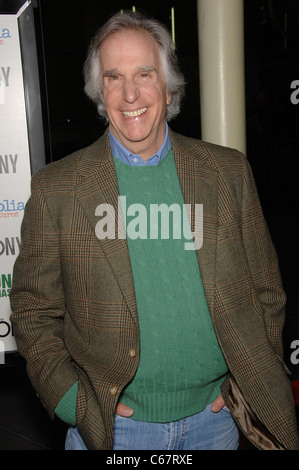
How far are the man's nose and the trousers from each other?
117 centimetres

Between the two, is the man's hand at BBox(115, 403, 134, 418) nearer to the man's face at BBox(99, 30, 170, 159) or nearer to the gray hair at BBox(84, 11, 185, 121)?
the man's face at BBox(99, 30, 170, 159)

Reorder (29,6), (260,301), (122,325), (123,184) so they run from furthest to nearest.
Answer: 1. (29,6)
2. (260,301)
3. (123,184)
4. (122,325)

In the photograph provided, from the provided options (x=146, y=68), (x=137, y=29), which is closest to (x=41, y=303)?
(x=146, y=68)

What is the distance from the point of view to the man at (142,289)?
1.78 meters

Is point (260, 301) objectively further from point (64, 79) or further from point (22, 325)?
point (64, 79)

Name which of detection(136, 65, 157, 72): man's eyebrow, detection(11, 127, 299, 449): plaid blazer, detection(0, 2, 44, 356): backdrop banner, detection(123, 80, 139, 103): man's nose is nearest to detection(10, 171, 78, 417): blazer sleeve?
detection(11, 127, 299, 449): plaid blazer

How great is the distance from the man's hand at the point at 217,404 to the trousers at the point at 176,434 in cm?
2

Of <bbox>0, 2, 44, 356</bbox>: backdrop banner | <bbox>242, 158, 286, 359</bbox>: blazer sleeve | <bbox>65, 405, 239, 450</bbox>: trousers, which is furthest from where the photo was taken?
<bbox>0, 2, 44, 356</bbox>: backdrop banner

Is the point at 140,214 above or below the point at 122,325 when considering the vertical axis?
above

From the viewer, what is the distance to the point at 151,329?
1764 mm

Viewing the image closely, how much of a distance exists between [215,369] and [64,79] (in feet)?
48.3

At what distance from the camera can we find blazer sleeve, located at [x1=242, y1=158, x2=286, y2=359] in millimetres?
1946

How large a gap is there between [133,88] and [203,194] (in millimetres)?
469

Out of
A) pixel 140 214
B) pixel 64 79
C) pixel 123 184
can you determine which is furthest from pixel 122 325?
pixel 64 79
